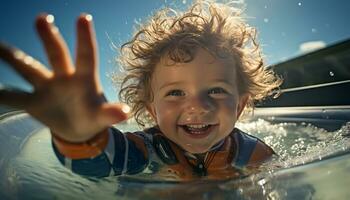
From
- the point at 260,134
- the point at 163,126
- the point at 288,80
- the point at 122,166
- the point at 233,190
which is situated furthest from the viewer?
the point at 288,80

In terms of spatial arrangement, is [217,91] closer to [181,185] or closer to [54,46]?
[181,185]

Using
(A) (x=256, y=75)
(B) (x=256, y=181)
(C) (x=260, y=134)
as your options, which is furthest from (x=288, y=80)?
(B) (x=256, y=181)

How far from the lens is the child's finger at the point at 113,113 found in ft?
2.59

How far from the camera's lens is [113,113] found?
803mm

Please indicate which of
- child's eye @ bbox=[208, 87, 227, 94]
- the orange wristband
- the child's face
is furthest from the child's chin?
the orange wristband

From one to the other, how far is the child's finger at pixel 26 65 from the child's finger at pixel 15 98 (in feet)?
0.10

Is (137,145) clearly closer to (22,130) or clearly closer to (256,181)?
(256,181)

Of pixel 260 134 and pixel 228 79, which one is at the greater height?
pixel 228 79

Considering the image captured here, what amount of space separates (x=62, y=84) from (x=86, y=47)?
0.09 meters

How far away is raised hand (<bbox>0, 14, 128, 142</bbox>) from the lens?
2.52 feet

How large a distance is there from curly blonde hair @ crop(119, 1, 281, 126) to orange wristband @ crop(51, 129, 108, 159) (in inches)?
27.1

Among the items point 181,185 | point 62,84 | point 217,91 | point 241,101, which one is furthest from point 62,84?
point 241,101

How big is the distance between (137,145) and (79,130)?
67 cm

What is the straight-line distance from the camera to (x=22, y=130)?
7.16 ft
